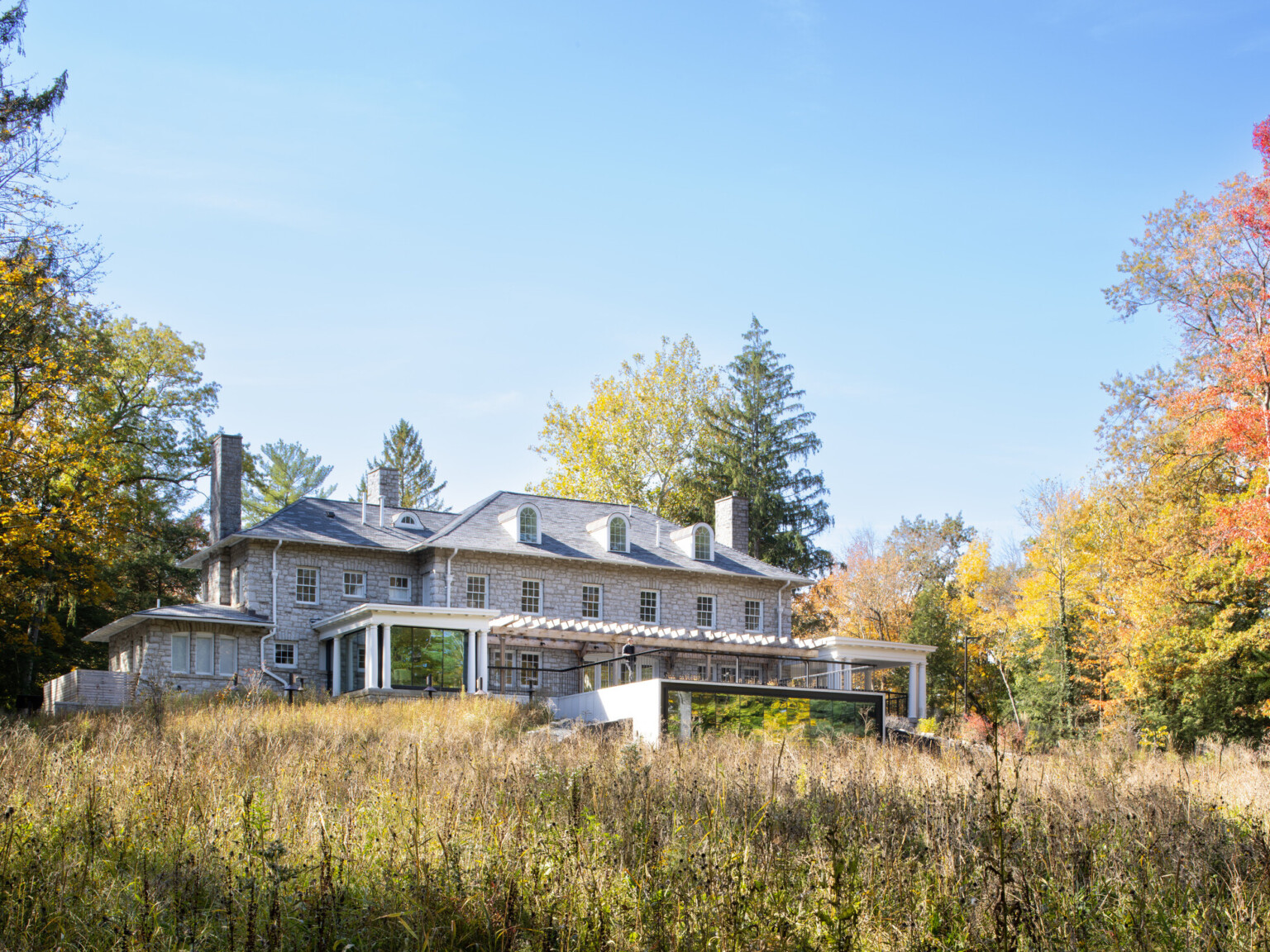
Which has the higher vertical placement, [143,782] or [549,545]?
[549,545]

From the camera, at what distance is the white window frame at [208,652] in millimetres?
29422

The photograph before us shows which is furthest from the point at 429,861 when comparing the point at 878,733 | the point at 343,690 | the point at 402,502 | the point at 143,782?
the point at 402,502

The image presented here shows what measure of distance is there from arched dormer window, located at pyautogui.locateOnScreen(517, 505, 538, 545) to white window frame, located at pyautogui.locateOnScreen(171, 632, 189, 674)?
31.0 ft

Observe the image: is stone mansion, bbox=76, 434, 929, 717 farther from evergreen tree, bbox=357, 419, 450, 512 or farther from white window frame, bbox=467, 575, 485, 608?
evergreen tree, bbox=357, 419, 450, 512

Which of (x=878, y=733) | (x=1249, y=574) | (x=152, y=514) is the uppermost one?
(x=152, y=514)

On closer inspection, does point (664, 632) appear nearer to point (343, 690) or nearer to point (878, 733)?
point (343, 690)

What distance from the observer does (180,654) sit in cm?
2942

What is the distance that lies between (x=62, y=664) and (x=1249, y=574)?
105ft

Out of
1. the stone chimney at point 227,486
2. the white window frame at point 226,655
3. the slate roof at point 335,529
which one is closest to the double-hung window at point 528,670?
the slate roof at point 335,529

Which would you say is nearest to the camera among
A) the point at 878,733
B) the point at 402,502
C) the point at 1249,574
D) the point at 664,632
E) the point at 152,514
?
the point at 878,733

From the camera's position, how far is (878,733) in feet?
67.7

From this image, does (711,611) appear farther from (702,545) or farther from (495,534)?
(495,534)

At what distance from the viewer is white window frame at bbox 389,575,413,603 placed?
32.5 meters

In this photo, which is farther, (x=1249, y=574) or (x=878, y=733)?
(x=1249, y=574)
